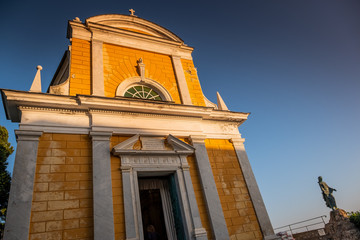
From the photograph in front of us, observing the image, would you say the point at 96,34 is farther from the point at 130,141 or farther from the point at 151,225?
the point at 151,225

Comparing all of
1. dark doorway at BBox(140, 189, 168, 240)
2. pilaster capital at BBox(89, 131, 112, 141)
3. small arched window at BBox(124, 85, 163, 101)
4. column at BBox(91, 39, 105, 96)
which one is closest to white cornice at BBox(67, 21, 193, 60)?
column at BBox(91, 39, 105, 96)

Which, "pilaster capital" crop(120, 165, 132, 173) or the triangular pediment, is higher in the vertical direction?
the triangular pediment

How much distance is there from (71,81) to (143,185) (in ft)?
13.9

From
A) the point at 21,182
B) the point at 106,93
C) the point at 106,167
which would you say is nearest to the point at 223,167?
the point at 106,167

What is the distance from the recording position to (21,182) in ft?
17.7

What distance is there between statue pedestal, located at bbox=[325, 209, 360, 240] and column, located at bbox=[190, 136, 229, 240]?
1124cm

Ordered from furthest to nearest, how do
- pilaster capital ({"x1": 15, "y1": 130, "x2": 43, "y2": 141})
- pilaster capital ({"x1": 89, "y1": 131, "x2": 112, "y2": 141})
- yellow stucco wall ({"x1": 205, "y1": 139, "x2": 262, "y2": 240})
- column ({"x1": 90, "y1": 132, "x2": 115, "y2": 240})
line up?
yellow stucco wall ({"x1": 205, "y1": 139, "x2": 262, "y2": 240})
pilaster capital ({"x1": 89, "y1": 131, "x2": 112, "y2": 141})
pilaster capital ({"x1": 15, "y1": 130, "x2": 43, "y2": 141})
column ({"x1": 90, "y1": 132, "x2": 115, "y2": 240})

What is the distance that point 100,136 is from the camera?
265 inches

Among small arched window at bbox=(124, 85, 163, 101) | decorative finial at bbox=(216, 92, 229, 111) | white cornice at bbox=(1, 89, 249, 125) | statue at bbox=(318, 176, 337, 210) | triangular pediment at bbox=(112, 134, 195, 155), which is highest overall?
small arched window at bbox=(124, 85, 163, 101)

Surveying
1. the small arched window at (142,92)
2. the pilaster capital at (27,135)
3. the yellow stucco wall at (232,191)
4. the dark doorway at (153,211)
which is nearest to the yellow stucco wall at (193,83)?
the small arched window at (142,92)

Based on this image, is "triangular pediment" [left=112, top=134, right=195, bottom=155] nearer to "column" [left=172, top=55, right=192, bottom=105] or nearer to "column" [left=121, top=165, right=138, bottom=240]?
"column" [left=121, top=165, right=138, bottom=240]

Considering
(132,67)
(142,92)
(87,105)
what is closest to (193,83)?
(142,92)

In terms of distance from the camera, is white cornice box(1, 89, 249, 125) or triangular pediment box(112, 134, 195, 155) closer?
white cornice box(1, 89, 249, 125)

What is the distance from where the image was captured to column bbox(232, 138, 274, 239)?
7484 mm
